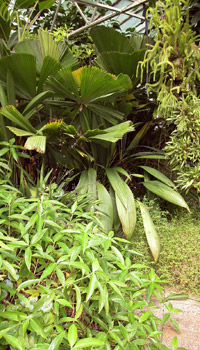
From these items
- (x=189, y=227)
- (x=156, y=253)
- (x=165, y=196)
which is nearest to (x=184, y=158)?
(x=165, y=196)

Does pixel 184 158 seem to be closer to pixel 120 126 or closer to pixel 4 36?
pixel 120 126

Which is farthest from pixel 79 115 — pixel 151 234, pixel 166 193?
pixel 151 234

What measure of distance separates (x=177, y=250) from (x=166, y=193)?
487 mm

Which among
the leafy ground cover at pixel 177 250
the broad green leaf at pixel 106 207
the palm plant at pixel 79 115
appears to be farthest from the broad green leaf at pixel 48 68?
the leafy ground cover at pixel 177 250

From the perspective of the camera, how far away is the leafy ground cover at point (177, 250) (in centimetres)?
199

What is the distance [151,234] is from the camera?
7.11 feet

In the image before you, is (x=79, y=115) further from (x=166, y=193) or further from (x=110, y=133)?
(x=166, y=193)

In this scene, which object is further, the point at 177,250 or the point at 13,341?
the point at 177,250

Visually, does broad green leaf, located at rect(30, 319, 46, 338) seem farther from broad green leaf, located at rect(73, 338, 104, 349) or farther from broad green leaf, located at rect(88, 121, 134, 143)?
broad green leaf, located at rect(88, 121, 134, 143)

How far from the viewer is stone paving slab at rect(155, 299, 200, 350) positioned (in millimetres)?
1491

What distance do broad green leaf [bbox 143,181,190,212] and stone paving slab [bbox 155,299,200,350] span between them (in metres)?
0.75

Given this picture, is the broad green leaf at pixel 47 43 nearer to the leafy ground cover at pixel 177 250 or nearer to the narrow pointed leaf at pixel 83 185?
the narrow pointed leaf at pixel 83 185

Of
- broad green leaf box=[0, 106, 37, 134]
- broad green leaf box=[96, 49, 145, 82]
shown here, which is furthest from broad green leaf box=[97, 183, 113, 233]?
broad green leaf box=[96, 49, 145, 82]

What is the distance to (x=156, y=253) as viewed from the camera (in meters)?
2.06
